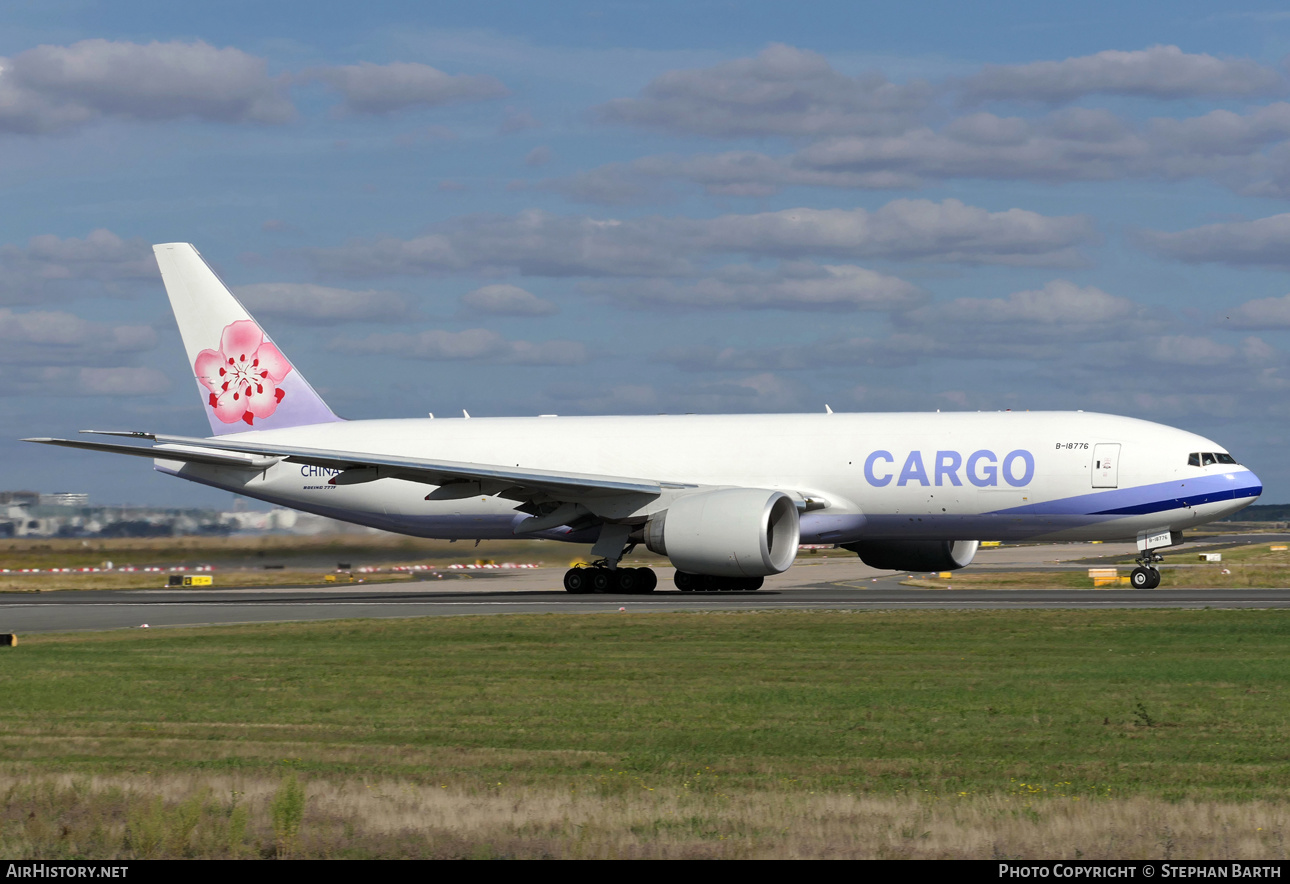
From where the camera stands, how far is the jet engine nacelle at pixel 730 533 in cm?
3192

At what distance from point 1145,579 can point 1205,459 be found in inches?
129

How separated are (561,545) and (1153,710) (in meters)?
26.2

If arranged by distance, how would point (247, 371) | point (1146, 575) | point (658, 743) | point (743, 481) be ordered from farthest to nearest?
1. point (247, 371)
2. point (743, 481)
3. point (1146, 575)
4. point (658, 743)

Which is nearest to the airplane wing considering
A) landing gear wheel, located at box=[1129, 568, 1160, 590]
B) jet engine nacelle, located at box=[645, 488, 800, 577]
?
jet engine nacelle, located at box=[645, 488, 800, 577]

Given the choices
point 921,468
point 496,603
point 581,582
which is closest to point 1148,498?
point 921,468

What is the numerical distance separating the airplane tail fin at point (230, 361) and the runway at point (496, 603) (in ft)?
19.4

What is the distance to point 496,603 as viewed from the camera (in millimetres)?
31188

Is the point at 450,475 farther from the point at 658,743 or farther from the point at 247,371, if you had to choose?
the point at 658,743

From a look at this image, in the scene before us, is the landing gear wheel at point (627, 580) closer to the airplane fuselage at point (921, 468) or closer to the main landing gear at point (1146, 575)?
the airplane fuselage at point (921, 468)

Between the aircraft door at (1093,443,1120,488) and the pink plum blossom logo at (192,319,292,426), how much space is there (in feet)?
74.3

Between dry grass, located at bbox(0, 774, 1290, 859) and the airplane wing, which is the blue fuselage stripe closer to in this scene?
the airplane wing

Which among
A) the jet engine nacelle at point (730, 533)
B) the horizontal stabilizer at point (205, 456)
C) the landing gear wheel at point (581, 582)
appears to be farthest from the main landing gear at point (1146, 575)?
the horizontal stabilizer at point (205, 456)

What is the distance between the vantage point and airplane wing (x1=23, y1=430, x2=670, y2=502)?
3409cm

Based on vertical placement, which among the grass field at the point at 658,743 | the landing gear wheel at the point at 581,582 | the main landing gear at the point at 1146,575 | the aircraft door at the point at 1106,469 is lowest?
the grass field at the point at 658,743
